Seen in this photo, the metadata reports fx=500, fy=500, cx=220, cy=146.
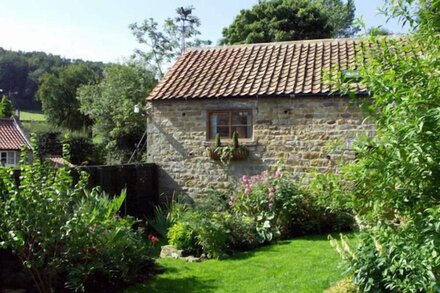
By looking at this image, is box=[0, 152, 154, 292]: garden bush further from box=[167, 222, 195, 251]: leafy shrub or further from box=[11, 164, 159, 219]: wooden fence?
box=[11, 164, 159, 219]: wooden fence

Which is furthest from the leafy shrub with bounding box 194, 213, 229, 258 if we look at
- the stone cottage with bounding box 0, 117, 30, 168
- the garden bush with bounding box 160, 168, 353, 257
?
the stone cottage with bounding box 0, 117, 30, 168

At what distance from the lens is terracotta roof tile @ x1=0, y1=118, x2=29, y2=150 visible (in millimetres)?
31516

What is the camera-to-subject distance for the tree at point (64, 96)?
159ft

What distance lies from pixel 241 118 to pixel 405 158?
949 cm

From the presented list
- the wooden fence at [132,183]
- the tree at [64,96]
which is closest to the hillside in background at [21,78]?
the tree at [64,96]

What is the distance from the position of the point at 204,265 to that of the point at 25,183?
3.31m

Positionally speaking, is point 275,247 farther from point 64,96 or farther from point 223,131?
point 64,96

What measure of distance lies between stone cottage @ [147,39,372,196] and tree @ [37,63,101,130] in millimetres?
33887

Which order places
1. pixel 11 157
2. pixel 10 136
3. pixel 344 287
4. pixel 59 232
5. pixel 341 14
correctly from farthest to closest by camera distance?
pixel 341 14 < pixel 10 136 < pixel 11 157 < pixel 59 232 < pixel 344 287

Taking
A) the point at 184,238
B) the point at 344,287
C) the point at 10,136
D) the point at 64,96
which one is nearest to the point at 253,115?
the point at 184,238

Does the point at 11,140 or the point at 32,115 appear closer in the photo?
the point at 11,140

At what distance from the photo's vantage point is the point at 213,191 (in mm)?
12469

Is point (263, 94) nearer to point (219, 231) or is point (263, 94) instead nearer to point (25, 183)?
point (219, 231)

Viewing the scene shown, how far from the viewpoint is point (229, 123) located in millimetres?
13242
